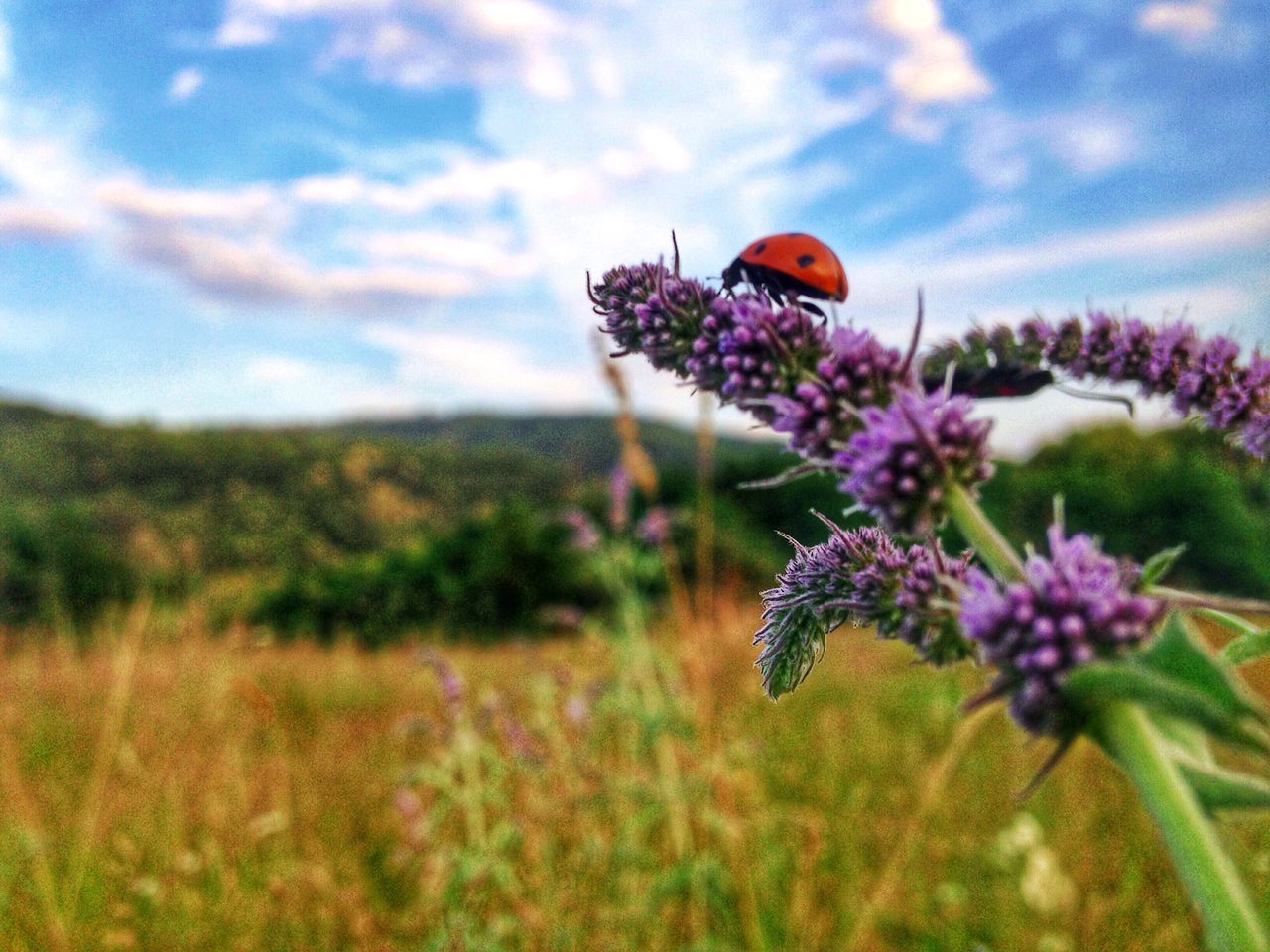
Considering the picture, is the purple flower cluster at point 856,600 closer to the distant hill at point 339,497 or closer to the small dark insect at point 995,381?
the small dark insect at point 995,381

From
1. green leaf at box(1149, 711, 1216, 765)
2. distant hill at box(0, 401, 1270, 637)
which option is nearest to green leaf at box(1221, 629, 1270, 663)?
green leaf at box(1149, 711, 1216, 765)

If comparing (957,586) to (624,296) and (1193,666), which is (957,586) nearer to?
(1193,666)

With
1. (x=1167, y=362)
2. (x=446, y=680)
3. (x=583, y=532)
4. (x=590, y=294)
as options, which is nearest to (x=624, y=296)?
(x=590, y=294)

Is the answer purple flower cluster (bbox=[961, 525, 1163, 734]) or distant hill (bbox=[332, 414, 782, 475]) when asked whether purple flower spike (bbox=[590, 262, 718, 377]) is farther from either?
distant hill (bbox=[332, 414, 782, 475])

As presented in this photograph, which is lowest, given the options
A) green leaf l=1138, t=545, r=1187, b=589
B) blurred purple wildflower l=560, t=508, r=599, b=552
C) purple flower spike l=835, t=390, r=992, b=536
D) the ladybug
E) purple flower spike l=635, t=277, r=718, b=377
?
blurred purple wildflower l=560, t=508, r=599, b=552

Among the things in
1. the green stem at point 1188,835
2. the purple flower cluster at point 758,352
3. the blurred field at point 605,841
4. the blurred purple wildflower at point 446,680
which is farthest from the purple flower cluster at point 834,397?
the blurred purple wildflower at point 446,680
